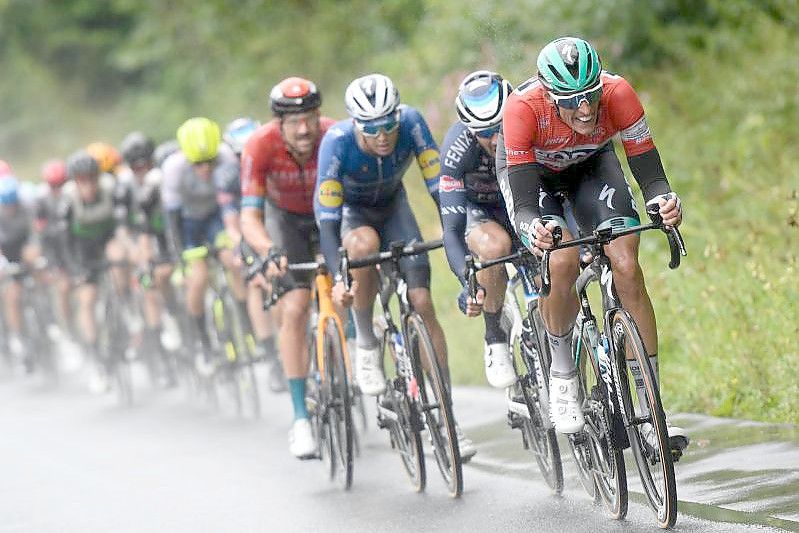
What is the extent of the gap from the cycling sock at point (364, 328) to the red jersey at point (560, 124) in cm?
230

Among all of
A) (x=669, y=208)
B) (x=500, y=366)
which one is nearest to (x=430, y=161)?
(x=500, y=366)

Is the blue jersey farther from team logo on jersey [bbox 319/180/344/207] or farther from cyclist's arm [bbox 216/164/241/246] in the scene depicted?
cyclist's arm [bbox 216/164/241/246]

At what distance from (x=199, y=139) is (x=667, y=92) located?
24.3ft

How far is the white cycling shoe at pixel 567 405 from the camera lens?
6.88m

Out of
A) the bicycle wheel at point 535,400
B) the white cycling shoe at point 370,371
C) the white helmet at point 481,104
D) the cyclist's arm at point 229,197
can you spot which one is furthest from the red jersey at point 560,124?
the cyclist's arm at point 229,197

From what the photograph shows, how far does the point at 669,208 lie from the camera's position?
636cm

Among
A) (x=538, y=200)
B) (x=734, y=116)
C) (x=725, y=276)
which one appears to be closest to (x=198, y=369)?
(x=725, y=276)

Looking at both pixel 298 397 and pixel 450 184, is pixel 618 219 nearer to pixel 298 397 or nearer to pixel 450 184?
pixel 450 184

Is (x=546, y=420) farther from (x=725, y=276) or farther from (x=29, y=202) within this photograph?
(x=29, y=202)

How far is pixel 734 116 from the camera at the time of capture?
1639 centimetres

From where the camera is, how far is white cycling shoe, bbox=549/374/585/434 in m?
6.88

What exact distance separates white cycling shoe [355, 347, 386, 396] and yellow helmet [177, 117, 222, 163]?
4.41 meters

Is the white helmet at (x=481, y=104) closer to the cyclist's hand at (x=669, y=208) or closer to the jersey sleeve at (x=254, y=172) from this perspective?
the cyclist's hand at (x=669, y=208)

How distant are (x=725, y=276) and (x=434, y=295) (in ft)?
16.9
